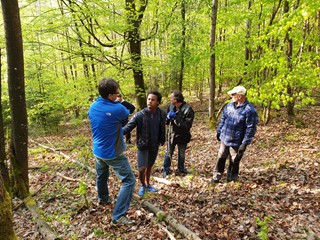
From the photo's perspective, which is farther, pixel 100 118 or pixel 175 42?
pixel 175 42

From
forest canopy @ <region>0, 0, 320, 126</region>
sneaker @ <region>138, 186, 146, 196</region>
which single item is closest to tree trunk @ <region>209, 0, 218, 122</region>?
forest canopy @ <region>0, 0, 320, 126</region>

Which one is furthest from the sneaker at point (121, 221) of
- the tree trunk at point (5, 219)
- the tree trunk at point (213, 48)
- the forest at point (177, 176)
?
the tree trunk at point (213, 48)

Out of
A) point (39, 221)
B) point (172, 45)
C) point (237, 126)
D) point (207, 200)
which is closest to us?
point (39, 221)

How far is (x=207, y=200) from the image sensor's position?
4.94 metres

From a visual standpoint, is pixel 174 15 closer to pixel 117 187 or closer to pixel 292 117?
pixel 292 117

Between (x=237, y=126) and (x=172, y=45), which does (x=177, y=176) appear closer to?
(x=237, y=126)

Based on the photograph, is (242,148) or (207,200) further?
(242,148)

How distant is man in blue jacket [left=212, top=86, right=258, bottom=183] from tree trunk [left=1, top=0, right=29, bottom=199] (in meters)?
4.88

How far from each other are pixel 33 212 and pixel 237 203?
449cm

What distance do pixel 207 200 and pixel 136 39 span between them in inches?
373

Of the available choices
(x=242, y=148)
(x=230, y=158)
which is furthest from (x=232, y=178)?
(x=242, y=148)

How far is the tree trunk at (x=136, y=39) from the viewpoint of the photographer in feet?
36.4

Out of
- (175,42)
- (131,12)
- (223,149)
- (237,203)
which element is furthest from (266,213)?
(175,42)

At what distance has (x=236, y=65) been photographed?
14.8 metres
